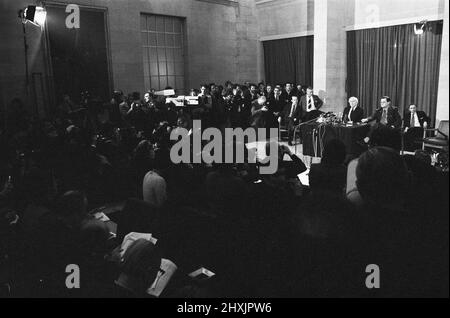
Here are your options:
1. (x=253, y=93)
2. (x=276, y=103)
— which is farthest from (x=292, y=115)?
(x=253, y=93)

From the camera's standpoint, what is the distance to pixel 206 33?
13.9 metres

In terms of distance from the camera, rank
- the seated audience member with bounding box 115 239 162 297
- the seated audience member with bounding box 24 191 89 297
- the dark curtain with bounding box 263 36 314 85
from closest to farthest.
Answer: the seated audience member with bounding box 115 239 162 297 < the seated audience member with bounding box 24 191 89 297 < the dark curtain with bounding box 263 36 314 85

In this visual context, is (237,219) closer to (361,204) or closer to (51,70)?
(361,204)

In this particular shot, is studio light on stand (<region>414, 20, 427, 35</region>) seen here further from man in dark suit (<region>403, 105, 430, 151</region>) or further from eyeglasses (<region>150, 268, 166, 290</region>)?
eyeglasses (<region>150, 268, 166, 290</region>)

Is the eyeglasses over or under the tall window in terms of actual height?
under

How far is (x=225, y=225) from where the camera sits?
109 inches

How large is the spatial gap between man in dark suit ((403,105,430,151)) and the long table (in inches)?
36.2

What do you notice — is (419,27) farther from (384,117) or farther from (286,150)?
(286,150)

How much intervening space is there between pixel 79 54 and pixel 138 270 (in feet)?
34.5

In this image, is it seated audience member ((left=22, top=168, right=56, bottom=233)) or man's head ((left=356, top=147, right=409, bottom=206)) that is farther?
seated audience member ((left=22, top=168, right=56, bottom=233))

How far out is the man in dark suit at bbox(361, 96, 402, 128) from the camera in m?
8.17

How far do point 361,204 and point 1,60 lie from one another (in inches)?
415

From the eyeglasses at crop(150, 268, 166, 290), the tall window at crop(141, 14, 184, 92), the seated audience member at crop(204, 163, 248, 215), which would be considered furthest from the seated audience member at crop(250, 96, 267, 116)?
the eyeglasses at crop(150, 268, 166, 290)

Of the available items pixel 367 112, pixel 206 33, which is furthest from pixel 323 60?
pixel 206 33
